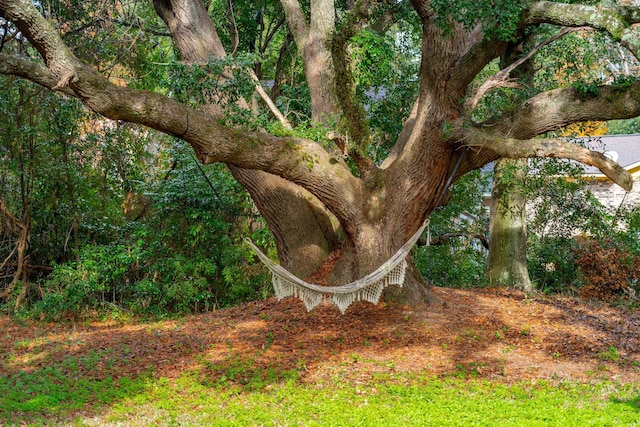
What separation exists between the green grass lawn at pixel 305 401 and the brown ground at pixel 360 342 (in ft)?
0.80

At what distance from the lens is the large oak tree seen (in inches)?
223

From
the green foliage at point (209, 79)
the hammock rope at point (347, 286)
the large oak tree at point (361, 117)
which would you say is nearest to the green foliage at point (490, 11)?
the large oak tree at point (361, 117)

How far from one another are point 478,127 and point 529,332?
202 centimetres

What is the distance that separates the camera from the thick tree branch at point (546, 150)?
549 centimetres

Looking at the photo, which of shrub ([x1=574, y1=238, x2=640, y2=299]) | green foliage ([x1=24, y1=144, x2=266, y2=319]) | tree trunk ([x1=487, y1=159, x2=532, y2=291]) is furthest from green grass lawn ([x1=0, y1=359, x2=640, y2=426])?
shrub ([x1=574, y1=238, x2=640, y2=299])

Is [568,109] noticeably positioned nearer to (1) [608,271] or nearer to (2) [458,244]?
(1) [608,271]

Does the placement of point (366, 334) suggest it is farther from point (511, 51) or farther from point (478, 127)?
point (511, 51)

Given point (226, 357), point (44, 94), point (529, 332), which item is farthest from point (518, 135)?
point (44, 94)

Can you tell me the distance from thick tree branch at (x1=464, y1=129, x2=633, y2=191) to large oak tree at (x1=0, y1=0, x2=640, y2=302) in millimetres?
10

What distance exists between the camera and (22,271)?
924cm

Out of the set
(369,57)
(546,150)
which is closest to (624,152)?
(369,57)

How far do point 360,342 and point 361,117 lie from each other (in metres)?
2.11

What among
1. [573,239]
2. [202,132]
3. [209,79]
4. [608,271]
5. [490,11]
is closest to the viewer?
[490,11]

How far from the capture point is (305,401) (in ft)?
17.6
